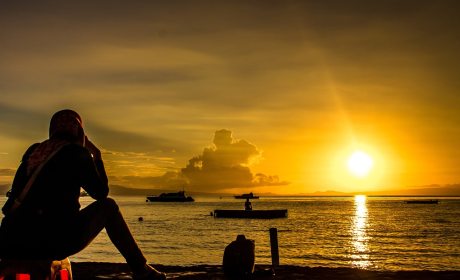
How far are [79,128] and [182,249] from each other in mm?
29900

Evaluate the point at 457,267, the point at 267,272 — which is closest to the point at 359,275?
the point at 267,272

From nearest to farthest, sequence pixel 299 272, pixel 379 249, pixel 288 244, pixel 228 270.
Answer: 1. pixel 228 270
2. pixel 299 272
3. pixel 379 249
4. pixel 288 244

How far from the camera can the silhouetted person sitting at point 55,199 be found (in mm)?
2756

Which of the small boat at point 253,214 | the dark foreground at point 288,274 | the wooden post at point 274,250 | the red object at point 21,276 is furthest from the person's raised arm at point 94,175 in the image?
the small boat at point 253,214

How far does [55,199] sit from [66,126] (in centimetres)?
57

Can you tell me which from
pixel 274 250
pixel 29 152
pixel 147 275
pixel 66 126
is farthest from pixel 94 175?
pixel 274 250

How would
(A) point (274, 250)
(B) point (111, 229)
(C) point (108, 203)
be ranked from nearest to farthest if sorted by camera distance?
(C) point (108, 203) → (B) point (111, 229) → (A) point (274, 250)

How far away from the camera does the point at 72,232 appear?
2877 mm

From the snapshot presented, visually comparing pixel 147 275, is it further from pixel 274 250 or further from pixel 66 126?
pixel 274 250

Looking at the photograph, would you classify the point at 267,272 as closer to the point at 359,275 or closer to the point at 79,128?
the point at 359,275

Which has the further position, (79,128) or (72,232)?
(79,128)

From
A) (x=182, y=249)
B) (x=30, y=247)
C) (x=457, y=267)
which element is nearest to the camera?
(x=30, y=247)

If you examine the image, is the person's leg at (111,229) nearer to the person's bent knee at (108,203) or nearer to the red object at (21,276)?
the person's bent knee at (108,203)

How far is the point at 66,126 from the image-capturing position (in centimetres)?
305
